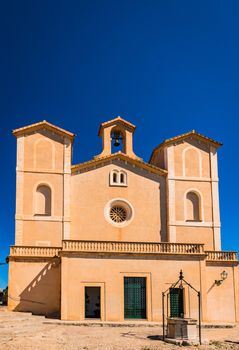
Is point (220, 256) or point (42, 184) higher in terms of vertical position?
point (42, 184)

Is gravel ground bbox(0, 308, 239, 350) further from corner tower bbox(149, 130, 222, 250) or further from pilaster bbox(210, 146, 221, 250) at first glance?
corner tower bbox(149, 130, 222, 250)

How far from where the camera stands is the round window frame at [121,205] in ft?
106

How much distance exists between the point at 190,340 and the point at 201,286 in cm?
773

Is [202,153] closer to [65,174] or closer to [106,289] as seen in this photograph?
[65,174]

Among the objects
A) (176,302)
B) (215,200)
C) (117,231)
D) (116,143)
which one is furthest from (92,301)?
(116,143)

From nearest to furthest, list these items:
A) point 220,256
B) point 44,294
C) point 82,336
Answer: point 82,336 < point 44,294 < point 220,256

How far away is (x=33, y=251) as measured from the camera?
2931 centimetres

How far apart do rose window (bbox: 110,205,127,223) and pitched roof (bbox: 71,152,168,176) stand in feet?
10.1

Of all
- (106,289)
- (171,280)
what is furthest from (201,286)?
(106,289)

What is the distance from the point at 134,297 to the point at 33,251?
6.47m

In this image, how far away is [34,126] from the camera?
108 feet

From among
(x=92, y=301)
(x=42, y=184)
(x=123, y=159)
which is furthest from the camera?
(x=123, y=159)

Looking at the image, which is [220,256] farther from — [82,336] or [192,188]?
[82,336]

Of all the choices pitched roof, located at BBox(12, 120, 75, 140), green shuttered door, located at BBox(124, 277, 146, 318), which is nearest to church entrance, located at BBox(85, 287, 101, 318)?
green shuttered door, located at BBox(124, 277, 146, 318)
